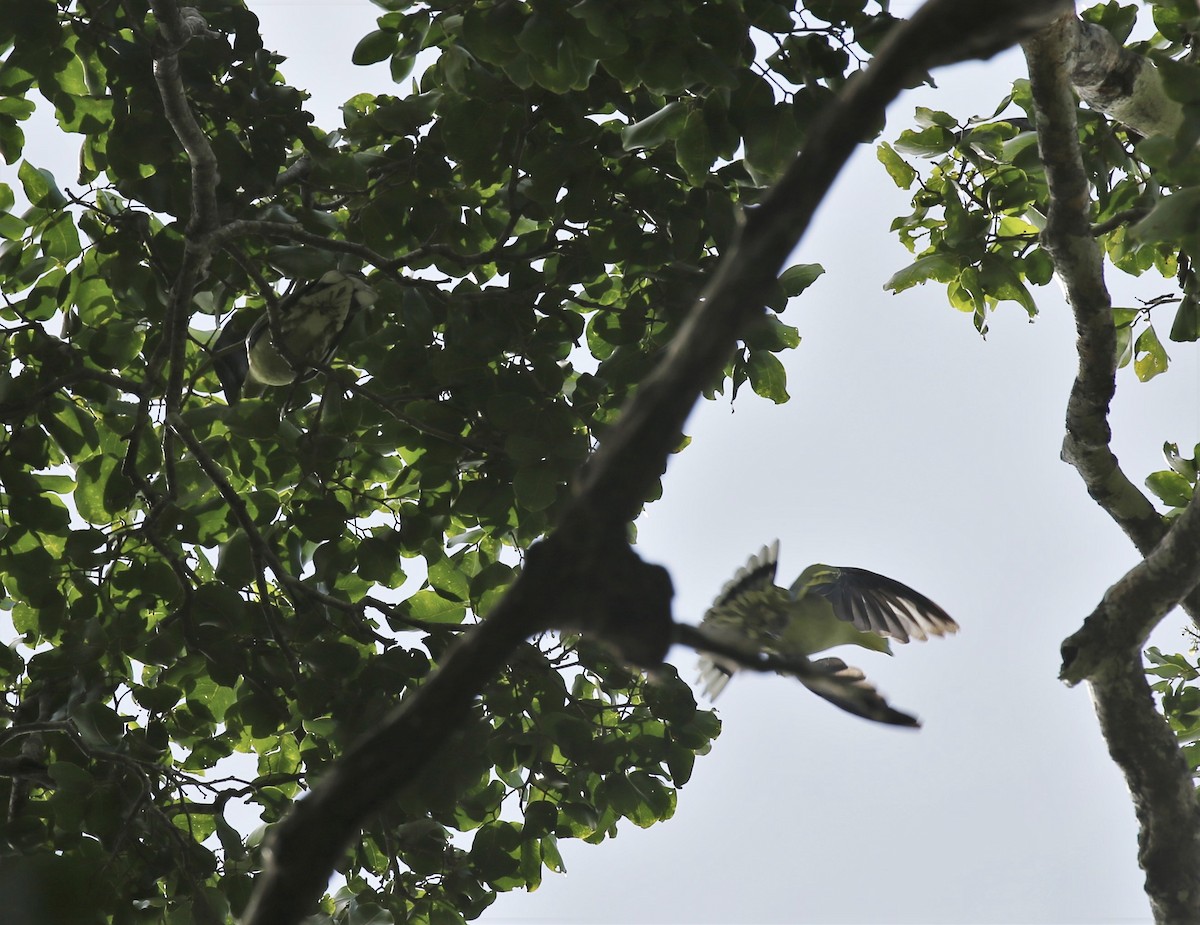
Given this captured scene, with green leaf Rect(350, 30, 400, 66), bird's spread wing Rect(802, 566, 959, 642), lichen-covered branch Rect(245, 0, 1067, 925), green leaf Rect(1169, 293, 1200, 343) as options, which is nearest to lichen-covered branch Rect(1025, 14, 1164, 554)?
green leaf Rect(1169, 293, 1200, 343)

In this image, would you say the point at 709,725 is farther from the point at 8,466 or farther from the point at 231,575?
the point at 8,466

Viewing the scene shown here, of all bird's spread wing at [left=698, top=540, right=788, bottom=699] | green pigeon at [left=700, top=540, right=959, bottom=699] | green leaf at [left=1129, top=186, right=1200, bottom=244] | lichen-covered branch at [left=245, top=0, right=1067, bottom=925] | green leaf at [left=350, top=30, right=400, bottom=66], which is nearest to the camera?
lichen-covered branch at [left=245, top=0, right=1067, bottom=925]

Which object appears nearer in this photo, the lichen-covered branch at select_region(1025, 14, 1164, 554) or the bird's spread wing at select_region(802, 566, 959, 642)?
the lichen-covered branch at select_region(1025, 14, 1164, 554)

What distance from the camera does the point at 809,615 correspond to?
188 centimetres

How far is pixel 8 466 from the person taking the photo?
9.40 ft

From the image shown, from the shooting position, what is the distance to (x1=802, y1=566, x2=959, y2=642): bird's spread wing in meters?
3.37

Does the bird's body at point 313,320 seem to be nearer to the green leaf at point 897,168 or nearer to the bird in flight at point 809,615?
the bird in flight at point 809,615

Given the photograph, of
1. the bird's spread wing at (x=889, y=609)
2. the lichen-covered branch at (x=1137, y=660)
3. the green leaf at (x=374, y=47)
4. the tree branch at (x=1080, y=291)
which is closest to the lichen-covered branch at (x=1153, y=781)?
the lichen-covered branch at (x=1137, y=660)

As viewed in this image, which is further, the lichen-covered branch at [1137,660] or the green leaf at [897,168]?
the green leaf at [897,168]

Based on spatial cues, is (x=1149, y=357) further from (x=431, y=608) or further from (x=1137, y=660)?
(x=431, y=608)

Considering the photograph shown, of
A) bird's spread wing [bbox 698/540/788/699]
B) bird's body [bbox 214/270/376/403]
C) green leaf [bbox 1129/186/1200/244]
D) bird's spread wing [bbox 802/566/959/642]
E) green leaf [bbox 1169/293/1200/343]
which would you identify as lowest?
bird's spread wing [bbox 698/540/788/699]

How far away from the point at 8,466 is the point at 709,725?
2044 millimetres

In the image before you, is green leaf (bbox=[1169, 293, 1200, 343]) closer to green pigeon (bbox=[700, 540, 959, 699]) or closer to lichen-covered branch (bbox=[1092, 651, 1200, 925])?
green pigeon (bbox=[700, 540, 959, 699])

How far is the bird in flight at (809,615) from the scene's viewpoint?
1.56m
